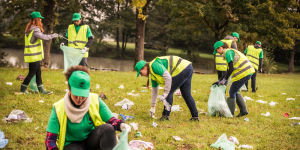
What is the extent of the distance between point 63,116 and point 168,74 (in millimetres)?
2111

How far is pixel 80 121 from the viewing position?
2348mm

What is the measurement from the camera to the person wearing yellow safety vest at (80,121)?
7.07 ft

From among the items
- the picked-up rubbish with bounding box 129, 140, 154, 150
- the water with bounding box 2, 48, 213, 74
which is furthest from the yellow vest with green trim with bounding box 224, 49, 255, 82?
the water with bounding box 2, 48, 213, 74

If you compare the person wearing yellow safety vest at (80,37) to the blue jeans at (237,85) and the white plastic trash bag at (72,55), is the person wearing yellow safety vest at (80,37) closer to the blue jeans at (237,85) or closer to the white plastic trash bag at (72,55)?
the white plastic trash bag at (72,55)

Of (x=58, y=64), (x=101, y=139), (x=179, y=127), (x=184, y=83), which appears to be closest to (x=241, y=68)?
(x=184, y=83)

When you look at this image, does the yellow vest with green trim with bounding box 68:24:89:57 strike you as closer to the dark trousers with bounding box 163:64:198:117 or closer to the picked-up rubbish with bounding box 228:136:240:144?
the dark trousers with bounding box 163:64:198:117

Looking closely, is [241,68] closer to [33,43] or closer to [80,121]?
[80,121]

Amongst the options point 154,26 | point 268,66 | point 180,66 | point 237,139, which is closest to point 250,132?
point 237,139

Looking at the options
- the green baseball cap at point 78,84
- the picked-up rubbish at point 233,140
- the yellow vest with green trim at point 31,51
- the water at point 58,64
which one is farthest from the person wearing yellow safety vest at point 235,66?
the water at point 58,64

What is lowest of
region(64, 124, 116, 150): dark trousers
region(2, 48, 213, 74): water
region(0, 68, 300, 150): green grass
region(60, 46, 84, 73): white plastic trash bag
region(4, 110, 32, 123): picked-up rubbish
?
region(2, 48, 213, 74): water

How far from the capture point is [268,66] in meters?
22.4

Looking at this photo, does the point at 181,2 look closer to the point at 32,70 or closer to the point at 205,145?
the point at 32,70

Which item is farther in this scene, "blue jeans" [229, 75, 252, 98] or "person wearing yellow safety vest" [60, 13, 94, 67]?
"person wearing yellow safety vest" [60, 13, 94, 67]

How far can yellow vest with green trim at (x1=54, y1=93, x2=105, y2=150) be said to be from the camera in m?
2.21
